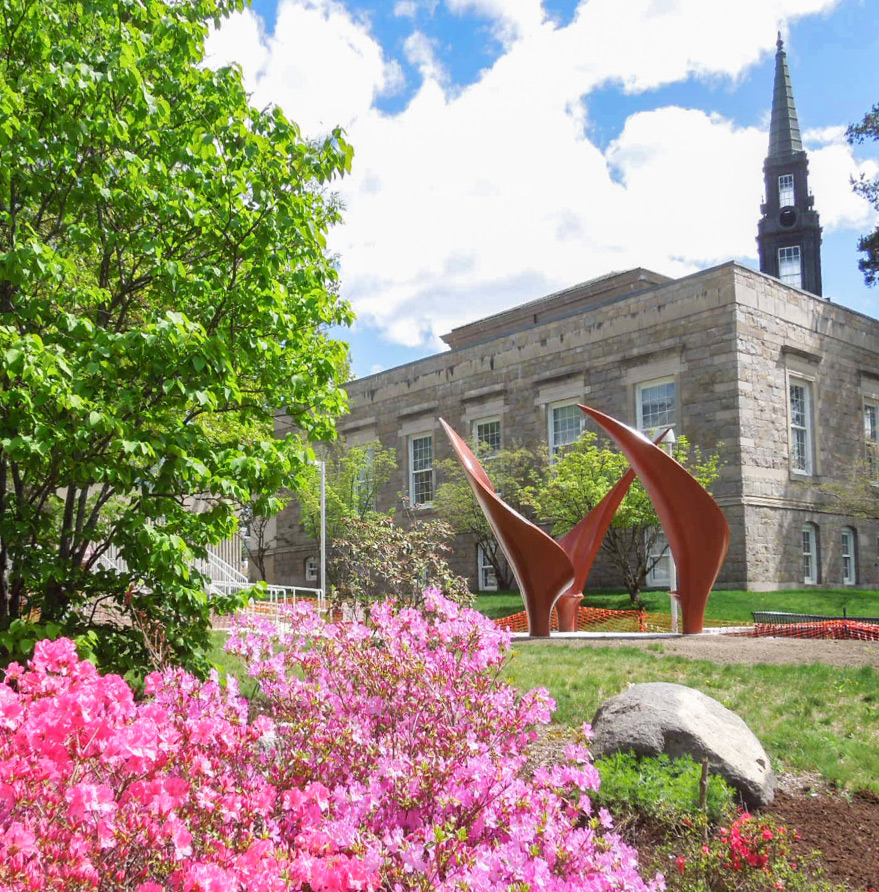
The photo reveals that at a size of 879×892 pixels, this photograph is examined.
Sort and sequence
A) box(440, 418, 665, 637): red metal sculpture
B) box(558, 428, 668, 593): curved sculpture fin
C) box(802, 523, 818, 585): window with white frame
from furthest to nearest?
box(802, 523, 818, 585): window with white frame → box(558, 428, 668, 593): curved sculpture fin → box(440, 418, 665, 637): red metal sculpture

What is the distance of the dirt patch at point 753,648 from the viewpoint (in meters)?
9.80

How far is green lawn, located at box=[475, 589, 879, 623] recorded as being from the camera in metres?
18.4

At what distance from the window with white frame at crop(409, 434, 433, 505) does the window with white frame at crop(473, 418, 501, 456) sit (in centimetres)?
207

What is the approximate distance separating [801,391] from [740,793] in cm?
1998

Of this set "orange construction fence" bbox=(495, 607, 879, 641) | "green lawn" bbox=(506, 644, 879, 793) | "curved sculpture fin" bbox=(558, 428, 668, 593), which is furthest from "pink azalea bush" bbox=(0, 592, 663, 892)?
"curved sculpture fin" bbox=(558, 428, 668, 593)

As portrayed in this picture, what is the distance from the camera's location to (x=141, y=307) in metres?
6.44

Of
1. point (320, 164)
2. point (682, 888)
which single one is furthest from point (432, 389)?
point (682, 888)

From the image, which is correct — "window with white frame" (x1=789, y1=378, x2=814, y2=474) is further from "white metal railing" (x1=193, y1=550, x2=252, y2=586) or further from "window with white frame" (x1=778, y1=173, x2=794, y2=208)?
"window with white frame" (x1=778, y1=173, x2=794, y2=208)

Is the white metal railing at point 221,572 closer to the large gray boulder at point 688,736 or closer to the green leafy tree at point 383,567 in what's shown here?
the green leafy tree at point 383,567

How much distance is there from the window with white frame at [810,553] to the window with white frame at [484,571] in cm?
866

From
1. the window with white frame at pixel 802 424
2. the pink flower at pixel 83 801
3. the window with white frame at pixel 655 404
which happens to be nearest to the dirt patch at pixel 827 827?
the pink flower at pixel 83 801

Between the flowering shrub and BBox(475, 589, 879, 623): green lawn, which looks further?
BBox(475, 589, 879, 623): green lawn

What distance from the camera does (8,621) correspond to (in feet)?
18.6

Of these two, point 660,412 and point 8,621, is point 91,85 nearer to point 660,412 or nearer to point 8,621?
point 8,621
